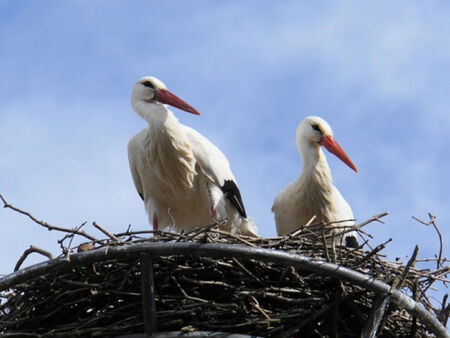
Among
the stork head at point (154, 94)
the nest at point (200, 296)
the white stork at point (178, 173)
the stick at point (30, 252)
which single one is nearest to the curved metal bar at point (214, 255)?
the nest at point (200, 296)

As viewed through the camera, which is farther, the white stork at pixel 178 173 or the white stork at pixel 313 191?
the white stork at pixel 313 191

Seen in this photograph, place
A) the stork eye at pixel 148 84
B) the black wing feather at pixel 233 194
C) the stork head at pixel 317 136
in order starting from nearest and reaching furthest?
the black wing feather at pixel 233 194, the stork eye at pixel 148 84, the stork head at pixel 317 136

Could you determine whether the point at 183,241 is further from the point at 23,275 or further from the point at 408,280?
the point at 408,280

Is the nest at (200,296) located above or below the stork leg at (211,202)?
below

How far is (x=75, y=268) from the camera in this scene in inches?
158

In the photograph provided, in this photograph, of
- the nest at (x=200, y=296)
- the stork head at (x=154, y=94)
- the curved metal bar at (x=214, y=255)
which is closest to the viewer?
the curved metal bar at (x=214, y=255)

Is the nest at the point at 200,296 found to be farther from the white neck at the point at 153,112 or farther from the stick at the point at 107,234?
the white neck at the point at 153,112

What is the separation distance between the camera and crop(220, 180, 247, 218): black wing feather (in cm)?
618

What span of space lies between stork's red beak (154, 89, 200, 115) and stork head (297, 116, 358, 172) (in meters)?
1.00

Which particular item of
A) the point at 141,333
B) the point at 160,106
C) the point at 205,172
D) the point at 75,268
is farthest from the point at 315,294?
the point at 160,106

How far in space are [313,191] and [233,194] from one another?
62cm

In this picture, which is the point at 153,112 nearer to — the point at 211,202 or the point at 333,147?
the point at 211,202

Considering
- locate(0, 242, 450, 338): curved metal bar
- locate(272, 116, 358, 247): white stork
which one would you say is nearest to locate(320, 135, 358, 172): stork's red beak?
locate(272, 116, 358, 247): white stork

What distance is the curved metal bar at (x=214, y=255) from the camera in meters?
3.66
